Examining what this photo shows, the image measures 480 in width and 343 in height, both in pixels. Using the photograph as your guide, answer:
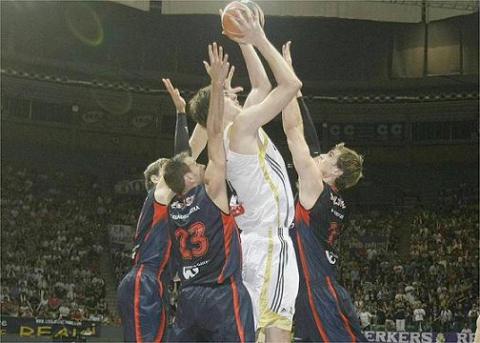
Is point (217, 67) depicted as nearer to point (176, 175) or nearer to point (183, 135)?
point (176, 175)

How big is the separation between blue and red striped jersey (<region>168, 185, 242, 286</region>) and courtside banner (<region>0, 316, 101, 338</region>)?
11783mm

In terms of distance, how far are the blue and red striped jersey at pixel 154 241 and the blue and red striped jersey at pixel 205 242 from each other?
1044 millimetres

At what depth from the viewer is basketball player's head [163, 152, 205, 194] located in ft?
17.3

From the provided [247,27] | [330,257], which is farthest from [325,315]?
[247,27]

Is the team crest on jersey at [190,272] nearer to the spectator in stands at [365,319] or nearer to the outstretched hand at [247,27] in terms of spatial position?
the outstretched hand at [247,27]

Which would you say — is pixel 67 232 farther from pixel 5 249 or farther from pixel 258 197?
pixel 258 197

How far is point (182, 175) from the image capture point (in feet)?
17.4

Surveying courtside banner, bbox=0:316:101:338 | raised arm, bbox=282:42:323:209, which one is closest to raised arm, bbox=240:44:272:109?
raised arm, bbox=282:42:323:209

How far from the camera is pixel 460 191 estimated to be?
2811 cm

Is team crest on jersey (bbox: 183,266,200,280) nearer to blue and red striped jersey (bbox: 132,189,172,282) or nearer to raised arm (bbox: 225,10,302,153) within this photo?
raised arm (bbox: 225,10,302,153)

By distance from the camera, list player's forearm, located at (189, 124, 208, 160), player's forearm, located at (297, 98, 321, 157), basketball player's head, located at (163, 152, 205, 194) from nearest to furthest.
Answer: basketball player's head, located at (163, 152, 205, 194)
player's forearm, located at (297, 98, 321, 157)
player's forearm, located at (189, 124, 208, 160)

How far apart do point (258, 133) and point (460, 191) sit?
79.0 ft

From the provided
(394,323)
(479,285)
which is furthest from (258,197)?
(479,285)

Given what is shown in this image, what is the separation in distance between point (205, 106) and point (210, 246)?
1039 millimetres
